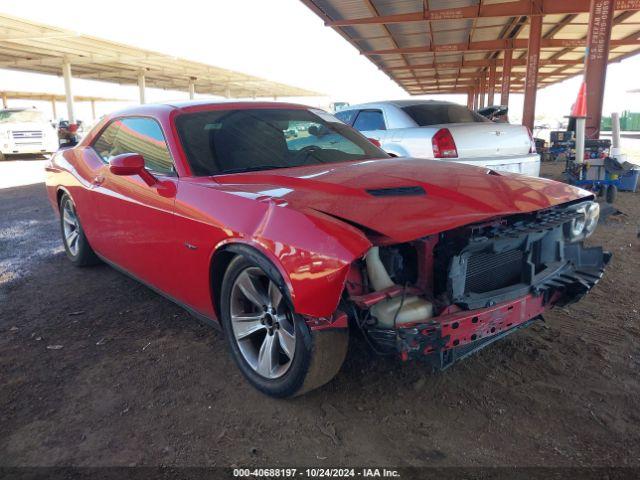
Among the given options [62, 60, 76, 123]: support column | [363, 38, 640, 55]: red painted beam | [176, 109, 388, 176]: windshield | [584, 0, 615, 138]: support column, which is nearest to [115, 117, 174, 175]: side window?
[176, 109, 388, 176]: windshield

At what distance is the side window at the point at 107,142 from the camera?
3.82 meters

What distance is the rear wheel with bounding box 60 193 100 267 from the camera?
434 cm

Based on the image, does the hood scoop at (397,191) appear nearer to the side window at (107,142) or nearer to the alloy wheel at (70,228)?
the side window at (107,142)

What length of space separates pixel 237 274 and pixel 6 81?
3780 centimetres

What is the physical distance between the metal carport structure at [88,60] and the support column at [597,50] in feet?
56.2

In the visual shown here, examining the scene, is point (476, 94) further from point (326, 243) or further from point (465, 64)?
point (326, 243)

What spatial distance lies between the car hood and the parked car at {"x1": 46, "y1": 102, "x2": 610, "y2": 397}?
1 cm

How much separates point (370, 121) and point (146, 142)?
15.4ft

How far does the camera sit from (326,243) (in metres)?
1.95

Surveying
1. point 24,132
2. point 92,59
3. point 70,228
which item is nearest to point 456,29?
point 24,132

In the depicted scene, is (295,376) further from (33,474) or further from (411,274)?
(33,474)

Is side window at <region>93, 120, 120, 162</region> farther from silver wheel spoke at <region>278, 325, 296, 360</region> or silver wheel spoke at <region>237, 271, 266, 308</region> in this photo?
silver wheel spoke at <region>278, 325, 296, 360</region>

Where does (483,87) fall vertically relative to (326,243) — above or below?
above

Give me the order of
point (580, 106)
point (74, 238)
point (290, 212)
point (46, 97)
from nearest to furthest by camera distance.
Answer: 1. point (290, 212)
2. point (74, 238)
3. point (580, 106)
4. point (46, 97)
